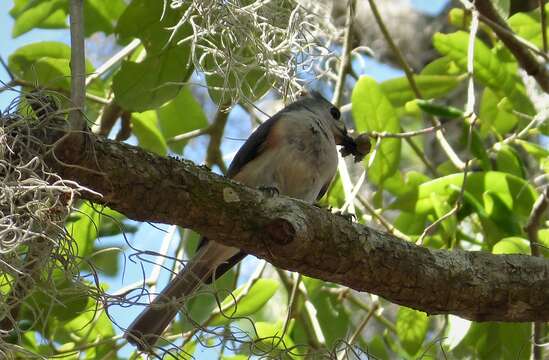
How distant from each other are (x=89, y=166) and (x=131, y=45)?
1.68m

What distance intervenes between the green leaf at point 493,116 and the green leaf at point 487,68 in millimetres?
71

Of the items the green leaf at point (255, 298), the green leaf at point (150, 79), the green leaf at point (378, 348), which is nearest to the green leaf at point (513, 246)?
the green leaf at point (378, 348)

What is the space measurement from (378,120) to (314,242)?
1189mm

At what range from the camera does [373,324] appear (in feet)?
19.5

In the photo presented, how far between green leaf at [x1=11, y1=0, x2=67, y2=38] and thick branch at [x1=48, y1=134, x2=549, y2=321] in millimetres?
1645

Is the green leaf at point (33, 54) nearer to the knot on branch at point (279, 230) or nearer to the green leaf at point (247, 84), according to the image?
the green leaf at point (247, 84)

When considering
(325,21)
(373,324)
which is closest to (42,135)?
(325,21)

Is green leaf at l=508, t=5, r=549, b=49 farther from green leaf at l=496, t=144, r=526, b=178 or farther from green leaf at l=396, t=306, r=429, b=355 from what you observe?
green leaf at l=396, t=306, r=429, b=355

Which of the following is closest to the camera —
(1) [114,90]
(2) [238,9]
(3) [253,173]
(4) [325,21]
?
(2) [238,9]

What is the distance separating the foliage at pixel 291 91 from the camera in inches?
117

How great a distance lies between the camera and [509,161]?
354cm

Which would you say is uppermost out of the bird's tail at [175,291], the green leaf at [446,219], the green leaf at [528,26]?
the green leaf at [528,26]

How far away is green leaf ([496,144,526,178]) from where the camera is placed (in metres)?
3.51

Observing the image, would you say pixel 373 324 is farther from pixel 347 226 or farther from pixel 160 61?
pixel 347 226
